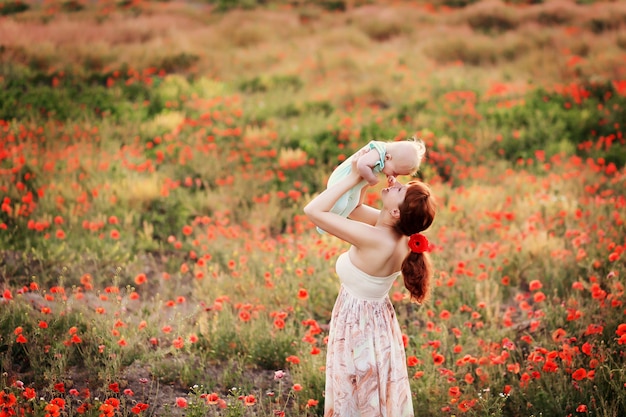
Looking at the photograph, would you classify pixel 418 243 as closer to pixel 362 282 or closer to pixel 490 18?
pixel 362 282

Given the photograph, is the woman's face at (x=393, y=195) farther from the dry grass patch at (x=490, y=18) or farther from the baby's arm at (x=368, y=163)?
the dry grass patch at (x=490, y=18)

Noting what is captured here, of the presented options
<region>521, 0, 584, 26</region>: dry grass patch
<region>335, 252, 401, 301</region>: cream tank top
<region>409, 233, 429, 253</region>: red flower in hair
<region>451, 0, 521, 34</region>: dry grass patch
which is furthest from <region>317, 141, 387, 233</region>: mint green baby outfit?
<region>521, 0, 584, 26</region>: dry grass patch

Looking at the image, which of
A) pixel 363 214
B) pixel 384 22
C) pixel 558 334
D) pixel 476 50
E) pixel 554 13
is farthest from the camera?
pixel 554 13

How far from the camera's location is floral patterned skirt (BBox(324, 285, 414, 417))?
3.21 meters

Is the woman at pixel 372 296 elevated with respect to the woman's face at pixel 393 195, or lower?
lower

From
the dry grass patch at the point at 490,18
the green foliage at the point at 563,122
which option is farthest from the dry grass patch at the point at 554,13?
the green foliage at the point at 563,122

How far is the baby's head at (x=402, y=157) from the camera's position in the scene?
117 inches

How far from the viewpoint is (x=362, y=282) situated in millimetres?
3182

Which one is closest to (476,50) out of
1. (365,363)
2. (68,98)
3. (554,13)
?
(554,13)

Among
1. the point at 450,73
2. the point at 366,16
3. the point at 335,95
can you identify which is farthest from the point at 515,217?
the point at 366,16

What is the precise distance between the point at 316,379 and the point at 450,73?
9668 mm

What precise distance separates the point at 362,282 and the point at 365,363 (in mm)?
420

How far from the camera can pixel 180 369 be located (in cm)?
423

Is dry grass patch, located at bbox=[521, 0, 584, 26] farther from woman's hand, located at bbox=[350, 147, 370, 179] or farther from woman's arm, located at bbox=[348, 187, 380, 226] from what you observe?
woman's hand, located at bbox=[350, 147, 370, 179]
